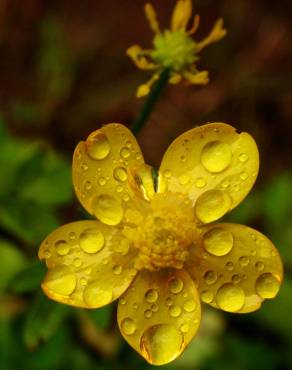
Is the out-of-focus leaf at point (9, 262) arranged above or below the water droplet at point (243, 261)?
below

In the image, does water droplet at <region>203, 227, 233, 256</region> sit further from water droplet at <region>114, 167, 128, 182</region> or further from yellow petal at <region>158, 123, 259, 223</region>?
water droplet at <region>114, 167, 128, 182</region>

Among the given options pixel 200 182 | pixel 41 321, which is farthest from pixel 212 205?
pixel 41 321

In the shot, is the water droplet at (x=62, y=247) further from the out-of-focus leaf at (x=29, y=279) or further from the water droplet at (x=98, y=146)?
the out-of-focus leaf at (x=29, y=279)

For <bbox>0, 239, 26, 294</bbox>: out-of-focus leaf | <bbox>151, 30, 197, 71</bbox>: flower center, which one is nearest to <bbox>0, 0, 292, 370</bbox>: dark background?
<bbox>0, 239, 26, 294</bbox>: out-of-focus leaf

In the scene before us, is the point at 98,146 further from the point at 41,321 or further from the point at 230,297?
the point at 41,321

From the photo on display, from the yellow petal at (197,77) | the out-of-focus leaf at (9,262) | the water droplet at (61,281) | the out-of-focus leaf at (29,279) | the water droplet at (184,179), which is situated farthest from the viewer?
the out-of-focus leaf at (9,262)

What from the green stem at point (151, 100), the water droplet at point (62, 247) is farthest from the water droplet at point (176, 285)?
the green stem at point (151, 100)
